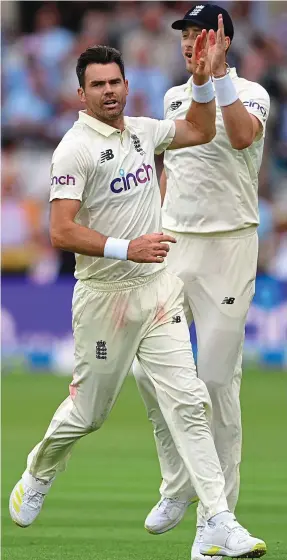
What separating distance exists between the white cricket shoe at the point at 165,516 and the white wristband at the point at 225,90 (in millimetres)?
2110

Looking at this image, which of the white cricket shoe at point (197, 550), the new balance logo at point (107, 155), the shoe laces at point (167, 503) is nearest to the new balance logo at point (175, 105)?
the new balance logo at point (107, 155)

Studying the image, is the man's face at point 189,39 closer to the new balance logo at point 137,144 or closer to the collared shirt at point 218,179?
the collared shirt at point 218,179

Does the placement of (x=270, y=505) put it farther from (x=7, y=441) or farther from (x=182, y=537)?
(x=7, y=441)

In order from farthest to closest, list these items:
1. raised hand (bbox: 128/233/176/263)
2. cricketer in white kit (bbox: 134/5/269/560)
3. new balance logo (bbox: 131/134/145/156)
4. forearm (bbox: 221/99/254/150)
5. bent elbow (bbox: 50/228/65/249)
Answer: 1. cricketer in white kit (bbox: 134/5/269/560)
2. forearm (bbox: 221/99/254/150)
3. new balance logo (bbox: 131/134/145/156)
4. bent elbow (bbox: 50/228/65/249)
5. raised hand (bbox: 128/233/176/263)

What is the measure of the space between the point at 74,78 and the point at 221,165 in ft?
37.0

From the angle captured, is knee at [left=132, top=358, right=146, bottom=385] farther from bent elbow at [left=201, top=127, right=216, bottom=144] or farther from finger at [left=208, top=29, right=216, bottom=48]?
finger at [left=208, top=29, right=216, bottom=48]

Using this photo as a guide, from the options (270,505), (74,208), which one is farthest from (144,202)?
(270,505)

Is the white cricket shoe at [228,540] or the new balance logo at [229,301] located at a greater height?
the new balance logo at [229,301]

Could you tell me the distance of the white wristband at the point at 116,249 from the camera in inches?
241

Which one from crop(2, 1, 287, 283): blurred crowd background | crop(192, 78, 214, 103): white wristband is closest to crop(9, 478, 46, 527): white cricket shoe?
crop(192, 78, 214, 103): white wristband

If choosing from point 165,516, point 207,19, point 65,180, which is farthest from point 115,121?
point 165,516

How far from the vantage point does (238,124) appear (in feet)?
21.8

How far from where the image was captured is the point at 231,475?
7105 mm

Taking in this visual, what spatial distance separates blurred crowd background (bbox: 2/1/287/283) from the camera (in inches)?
651
